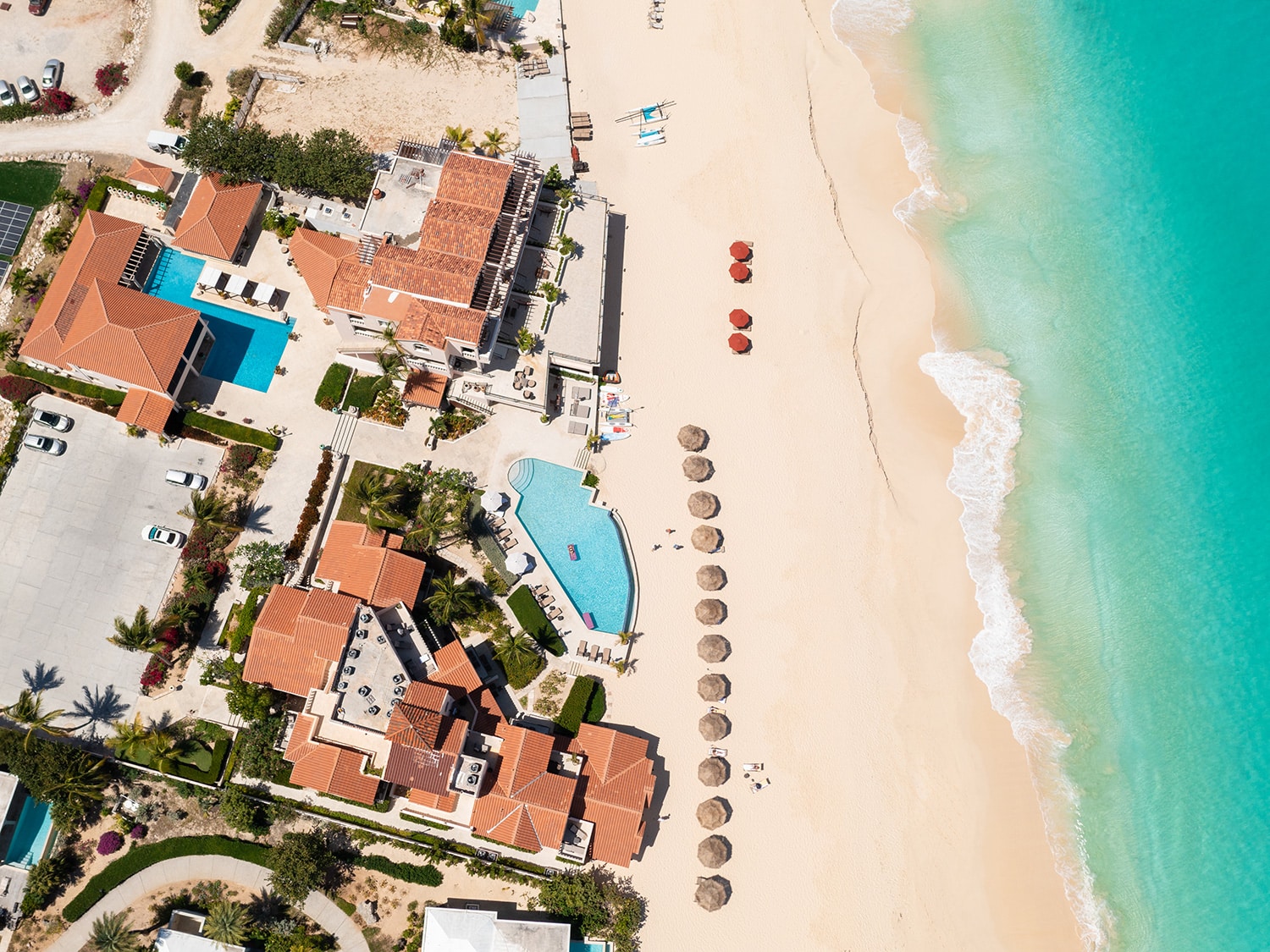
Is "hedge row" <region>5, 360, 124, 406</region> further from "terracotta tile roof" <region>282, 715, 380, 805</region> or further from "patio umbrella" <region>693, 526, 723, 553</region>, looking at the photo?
"patio umbrella" <region>693, 526, 723, 553</region>

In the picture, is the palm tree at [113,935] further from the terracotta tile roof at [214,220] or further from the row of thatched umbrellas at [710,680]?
the terracotta tile roof at [214,220]

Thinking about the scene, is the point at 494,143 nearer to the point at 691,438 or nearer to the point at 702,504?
the point at 691,438

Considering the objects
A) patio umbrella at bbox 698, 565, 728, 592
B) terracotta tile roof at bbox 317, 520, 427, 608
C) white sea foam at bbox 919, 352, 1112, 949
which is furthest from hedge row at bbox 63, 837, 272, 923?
white sea foam at bbox 919, 352, 1112, 949

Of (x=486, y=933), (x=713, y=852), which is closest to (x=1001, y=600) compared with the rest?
(x=713, y=852)

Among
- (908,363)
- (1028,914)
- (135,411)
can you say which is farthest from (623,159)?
(1028,914)

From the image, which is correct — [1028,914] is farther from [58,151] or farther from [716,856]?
[58,151]

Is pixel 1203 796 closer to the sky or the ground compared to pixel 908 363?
closer to the ground

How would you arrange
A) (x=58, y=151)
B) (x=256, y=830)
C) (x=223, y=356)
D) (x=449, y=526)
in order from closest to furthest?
1. (x=256, y=830)
2. (x=449, y=526)
3. (x=223, y=356)
4. (x=58, y=151)
